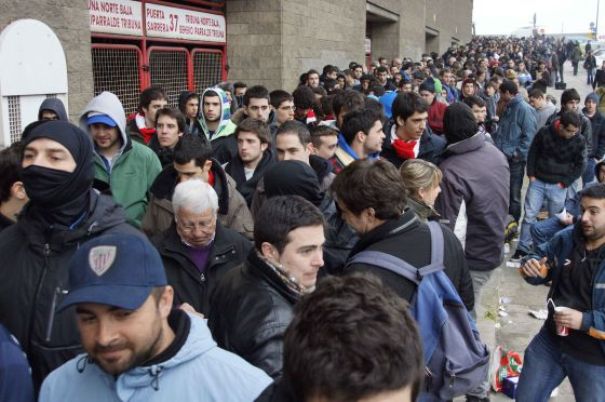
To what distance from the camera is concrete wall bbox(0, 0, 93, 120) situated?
20.2 ft

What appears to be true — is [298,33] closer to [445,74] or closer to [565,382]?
[445,74]

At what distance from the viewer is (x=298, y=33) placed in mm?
12523

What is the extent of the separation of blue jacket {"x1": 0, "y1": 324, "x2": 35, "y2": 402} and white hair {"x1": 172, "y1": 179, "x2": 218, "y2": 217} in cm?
113

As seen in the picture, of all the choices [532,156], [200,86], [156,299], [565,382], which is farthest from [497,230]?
[200,86]

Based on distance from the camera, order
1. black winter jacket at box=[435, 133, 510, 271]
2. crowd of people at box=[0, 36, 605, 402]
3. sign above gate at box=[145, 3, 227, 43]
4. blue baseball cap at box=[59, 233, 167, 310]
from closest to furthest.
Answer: crowd of people at box=[0, 36, 605, 402] < blue baseball cap at box=[59, 233, 167, 310] < black winter jacket at box=[435, 133, 510, 271] < sign above gate at box=[145, 3, 227, 43]

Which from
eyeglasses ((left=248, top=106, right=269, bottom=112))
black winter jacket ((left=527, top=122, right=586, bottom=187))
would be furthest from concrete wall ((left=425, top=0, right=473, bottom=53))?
eyeglasses ((left=248, top=106, right=269, bottom=112))

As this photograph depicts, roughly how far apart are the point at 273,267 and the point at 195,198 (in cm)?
82

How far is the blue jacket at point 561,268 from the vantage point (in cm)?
325

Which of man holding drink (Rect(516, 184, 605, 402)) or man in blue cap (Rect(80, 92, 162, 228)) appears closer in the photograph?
man holding drink (Rect(516, 184, 605, 402))

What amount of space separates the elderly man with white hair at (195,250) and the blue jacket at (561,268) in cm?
179

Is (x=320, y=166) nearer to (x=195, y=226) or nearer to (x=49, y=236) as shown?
(x=195, y=226)

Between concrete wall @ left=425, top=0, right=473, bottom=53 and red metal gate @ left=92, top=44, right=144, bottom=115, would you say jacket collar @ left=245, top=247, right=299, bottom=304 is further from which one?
concrete wall @ left=425, top=0, right=473, bottom=53

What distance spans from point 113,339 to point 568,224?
3.32m

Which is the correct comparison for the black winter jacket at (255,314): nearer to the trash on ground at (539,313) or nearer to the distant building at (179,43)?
the distant building at (179,43)
